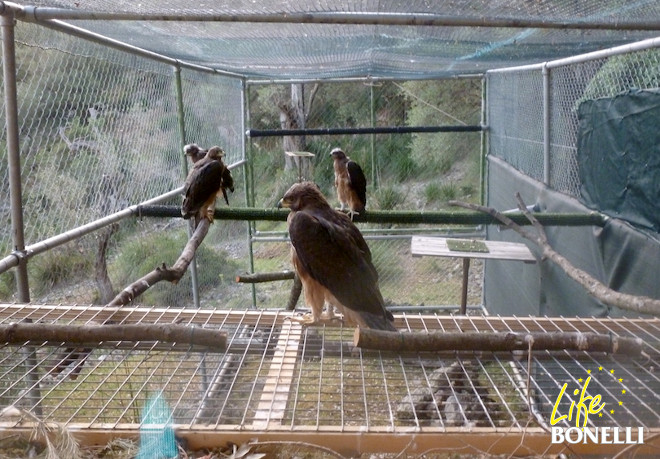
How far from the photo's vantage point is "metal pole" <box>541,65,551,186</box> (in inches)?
232

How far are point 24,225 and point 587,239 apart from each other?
14.9ft

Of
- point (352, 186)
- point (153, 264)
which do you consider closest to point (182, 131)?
point (153, 264)

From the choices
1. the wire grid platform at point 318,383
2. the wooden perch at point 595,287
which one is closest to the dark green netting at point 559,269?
the wooden perch at point 595,287

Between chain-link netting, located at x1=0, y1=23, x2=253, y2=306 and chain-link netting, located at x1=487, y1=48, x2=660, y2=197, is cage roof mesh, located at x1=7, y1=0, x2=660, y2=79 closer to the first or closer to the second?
chain-link netting, located at x1=487, y1=48, x2=660, y2=197

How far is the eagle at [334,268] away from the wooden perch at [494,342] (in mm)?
557

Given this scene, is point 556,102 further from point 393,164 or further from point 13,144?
point 393,164

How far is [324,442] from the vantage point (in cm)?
177

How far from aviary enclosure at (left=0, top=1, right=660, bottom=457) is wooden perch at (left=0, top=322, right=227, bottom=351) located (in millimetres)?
20

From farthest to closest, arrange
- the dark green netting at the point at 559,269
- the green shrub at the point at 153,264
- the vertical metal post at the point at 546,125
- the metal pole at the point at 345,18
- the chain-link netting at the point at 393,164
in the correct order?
the chain-link netting at the point at 393,164
the vertical metal post at the point at 546,125
the green shrub at the point at 153,264
the dark green netting at the point at 559,269
the metal pole at the point at 345,18

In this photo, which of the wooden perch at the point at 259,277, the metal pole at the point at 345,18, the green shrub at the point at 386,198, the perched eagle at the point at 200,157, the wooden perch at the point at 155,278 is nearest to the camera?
the metal pole at the point at 345,18

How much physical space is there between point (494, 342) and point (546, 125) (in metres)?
4.44

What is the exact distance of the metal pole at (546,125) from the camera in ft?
19.4

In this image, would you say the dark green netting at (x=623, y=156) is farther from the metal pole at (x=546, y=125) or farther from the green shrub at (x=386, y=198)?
the green shrub at (x=386, y=198)

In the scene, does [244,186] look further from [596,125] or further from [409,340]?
[409,340]
